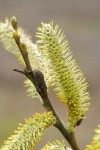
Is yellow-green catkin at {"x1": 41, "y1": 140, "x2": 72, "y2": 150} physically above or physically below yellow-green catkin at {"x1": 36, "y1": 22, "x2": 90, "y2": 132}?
below

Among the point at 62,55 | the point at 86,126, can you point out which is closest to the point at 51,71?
the point at 62,55

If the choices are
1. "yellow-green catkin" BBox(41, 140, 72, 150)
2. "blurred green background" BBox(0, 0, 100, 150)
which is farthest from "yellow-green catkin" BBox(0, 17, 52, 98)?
"blurred green background" BBox(0, 0, 100, 150)

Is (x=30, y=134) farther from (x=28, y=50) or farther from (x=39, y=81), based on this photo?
(x=28, y=50)

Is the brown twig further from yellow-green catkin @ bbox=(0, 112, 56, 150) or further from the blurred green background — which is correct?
the blurred green background

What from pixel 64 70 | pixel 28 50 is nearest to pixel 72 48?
pixel 28 50

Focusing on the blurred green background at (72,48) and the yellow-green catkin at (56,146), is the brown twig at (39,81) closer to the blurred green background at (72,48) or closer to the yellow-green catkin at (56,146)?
the yellow-green catkin at (56,146)

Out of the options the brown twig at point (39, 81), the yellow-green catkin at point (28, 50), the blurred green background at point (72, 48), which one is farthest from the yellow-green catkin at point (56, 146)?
the blurred green background at point (72, 48)
